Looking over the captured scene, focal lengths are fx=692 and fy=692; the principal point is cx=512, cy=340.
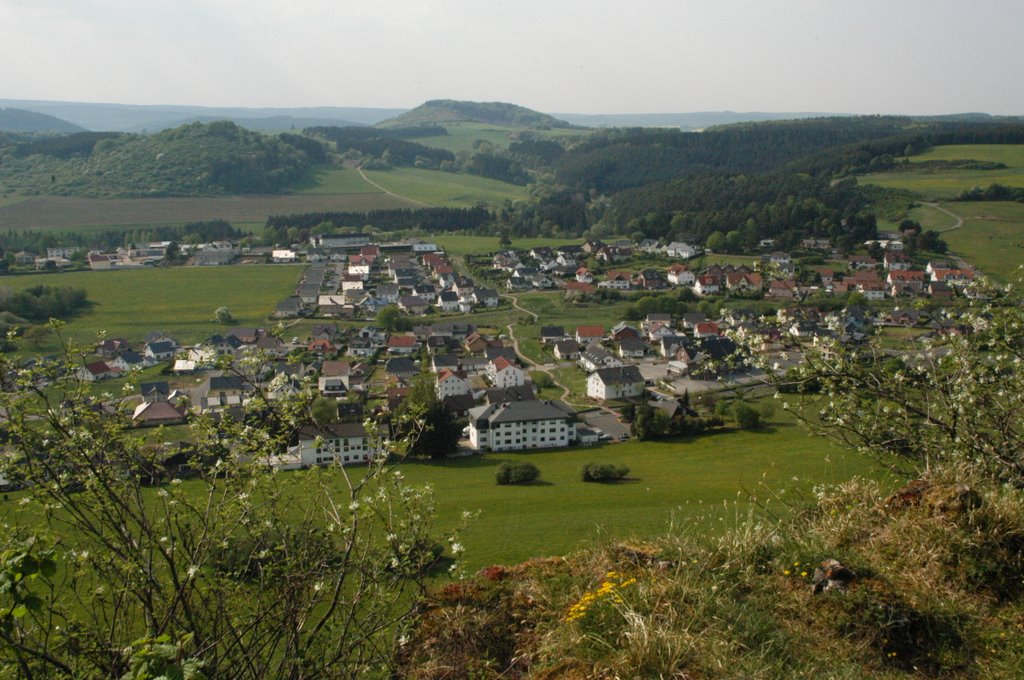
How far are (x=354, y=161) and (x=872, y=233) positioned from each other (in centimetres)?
7825

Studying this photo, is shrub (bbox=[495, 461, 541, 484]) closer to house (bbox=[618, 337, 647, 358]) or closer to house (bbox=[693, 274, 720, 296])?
house (bbox=[618, 337, 647, 358])

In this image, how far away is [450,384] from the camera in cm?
2856

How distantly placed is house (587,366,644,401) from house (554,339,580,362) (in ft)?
18.7

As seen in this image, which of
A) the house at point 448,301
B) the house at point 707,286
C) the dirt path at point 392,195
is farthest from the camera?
the dirt path at point 392,195

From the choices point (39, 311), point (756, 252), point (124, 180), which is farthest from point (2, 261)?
point (756, 252)

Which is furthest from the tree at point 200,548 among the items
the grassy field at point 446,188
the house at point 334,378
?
the grassy field at point 446,188

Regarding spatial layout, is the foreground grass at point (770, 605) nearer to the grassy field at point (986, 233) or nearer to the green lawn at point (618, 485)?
the green lawn at point (618, 485)

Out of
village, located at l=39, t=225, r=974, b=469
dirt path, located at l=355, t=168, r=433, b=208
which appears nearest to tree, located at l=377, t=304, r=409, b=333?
village, located at l=39, t=225, r=974, b=469

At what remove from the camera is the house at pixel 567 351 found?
3444cm

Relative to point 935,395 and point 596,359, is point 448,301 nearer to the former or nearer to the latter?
point 596,359

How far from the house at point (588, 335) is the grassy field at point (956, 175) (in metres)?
47.6

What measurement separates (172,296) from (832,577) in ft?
160

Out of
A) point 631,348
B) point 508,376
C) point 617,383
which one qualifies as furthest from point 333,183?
point 617,383

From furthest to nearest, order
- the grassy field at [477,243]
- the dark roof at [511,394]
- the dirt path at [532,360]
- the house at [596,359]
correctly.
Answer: the grassy field at [477,243] → the house at [596,359] → the dirt path at [532,360] → the dark roof at [511,394]
